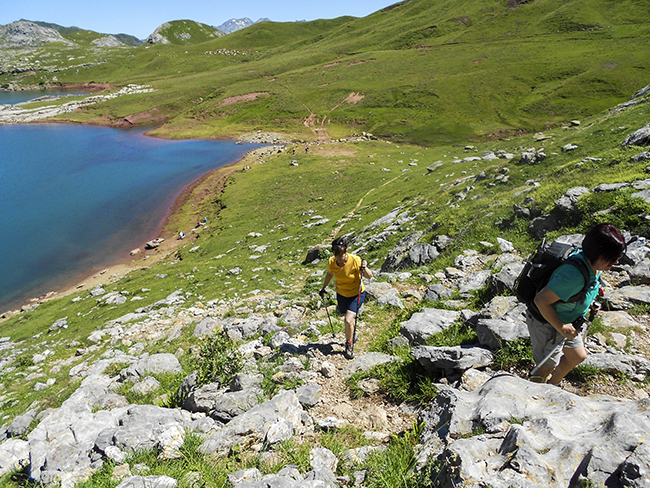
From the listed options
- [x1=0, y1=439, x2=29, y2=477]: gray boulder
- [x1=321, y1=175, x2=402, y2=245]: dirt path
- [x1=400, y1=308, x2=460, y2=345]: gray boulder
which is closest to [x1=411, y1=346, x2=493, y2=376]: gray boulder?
[x1=400, y1=308, x2=460, y2=345]: gray boulder

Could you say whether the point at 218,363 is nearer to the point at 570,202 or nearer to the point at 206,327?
the point at 206,327

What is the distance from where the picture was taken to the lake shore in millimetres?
30981

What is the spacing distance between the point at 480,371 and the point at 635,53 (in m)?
111

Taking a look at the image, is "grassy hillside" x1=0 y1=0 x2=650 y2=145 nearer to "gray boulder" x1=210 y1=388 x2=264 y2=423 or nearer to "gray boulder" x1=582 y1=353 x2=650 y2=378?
"gray boulder" x1=582 y1=353 x2=650 y2=378

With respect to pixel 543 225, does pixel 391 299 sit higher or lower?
lower

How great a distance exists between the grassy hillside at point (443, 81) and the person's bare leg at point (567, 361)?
6540 centimetres

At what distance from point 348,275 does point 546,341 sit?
4.40m

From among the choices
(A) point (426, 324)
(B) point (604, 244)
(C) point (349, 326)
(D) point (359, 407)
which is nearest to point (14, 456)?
(D) point (359, 407)

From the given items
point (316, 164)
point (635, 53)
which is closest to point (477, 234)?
point (316, 164)

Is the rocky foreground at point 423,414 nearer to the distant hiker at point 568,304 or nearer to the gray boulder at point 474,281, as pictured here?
the gray boulder at point 474,281

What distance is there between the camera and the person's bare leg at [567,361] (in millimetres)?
4809

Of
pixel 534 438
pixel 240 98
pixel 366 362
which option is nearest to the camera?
pixel 534 438

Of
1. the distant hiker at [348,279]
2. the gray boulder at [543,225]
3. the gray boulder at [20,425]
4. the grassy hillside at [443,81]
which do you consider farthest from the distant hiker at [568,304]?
the grassy hillside at [443,81]

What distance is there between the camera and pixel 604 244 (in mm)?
4039
